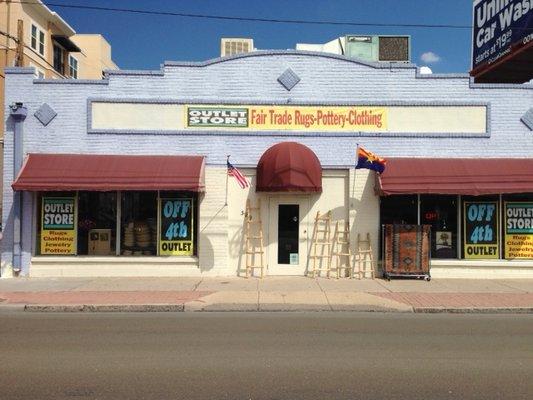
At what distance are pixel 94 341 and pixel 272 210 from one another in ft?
24.9

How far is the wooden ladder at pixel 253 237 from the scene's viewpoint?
1457 centimetres

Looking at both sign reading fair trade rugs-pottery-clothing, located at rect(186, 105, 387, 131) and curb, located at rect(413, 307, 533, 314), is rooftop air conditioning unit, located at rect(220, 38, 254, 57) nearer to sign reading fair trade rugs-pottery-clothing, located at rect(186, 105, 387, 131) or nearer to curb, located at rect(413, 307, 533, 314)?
sign reading fair trade rugs-pottery-clothing, located at rect(186, 105, 387, 131)

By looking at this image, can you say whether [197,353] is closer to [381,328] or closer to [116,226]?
[381,328]

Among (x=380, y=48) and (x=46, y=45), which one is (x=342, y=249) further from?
(x=46, y=45)

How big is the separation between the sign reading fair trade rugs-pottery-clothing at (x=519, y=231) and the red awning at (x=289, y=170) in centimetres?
513

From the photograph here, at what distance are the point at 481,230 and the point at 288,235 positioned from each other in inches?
199

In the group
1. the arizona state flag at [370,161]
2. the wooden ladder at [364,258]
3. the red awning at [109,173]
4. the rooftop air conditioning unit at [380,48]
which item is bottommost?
the wooden ladder at [364,258]

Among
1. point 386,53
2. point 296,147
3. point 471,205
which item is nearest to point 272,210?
point 296,147

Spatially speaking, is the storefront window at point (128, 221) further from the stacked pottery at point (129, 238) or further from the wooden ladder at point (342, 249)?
the wooden ladder at point (342, 249)

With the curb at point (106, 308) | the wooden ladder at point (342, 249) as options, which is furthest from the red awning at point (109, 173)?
the wooden ladder at point (342, 249)

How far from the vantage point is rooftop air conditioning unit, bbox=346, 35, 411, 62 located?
22172 mm

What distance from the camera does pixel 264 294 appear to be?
12008 mm

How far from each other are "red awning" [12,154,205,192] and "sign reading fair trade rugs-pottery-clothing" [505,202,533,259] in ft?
26.3

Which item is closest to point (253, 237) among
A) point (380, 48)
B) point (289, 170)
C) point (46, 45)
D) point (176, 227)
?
point (176, 227)
